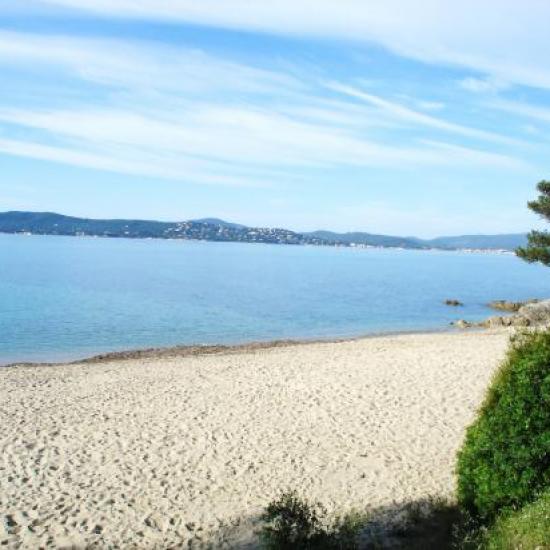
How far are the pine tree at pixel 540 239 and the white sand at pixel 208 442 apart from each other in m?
3.29

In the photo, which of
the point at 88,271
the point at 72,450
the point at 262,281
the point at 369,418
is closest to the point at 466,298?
the point at 262,281

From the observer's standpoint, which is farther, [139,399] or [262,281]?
[262,281]

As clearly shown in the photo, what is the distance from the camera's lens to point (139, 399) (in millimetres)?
14414

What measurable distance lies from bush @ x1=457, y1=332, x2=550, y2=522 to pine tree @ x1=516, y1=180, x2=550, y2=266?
11898 millimetres

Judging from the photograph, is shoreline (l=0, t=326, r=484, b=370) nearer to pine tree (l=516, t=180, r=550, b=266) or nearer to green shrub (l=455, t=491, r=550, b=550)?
pine tree (l=516, t=180, r=550, b=266)

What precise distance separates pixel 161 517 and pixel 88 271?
69.2 meters

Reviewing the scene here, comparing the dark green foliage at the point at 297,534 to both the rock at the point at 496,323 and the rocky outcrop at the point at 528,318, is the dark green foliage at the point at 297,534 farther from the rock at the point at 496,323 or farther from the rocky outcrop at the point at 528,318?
the rock at the point at 496,323

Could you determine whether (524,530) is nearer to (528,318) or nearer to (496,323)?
(528,318)

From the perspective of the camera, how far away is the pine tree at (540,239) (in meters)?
17.7

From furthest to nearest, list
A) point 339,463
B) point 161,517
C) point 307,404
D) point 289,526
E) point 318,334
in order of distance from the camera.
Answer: point 318,334
point 307,404
point 339,463
point 161,517
point 289,526

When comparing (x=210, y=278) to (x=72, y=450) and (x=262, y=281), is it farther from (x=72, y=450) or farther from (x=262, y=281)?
(x=72, y=450)

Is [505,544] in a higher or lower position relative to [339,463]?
higher

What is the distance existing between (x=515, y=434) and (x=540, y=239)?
13595mm

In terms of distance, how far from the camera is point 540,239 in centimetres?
1870
